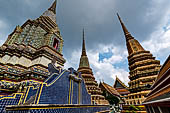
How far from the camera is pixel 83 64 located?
71.2 ft

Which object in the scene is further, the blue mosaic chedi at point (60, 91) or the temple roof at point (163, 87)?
the blue mosaic chedi at point (60, 91)

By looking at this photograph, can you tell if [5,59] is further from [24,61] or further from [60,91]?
[60,91]

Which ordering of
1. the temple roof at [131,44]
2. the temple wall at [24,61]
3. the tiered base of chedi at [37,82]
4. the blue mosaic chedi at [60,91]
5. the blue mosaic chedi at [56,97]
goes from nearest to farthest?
the blue mosaic chedi at [56,97] < the tiered base of chedi at [37,82] < the blue mosaic chedi at [60,91] < the temple wall at [24,61] < the temple roof at [131,44]

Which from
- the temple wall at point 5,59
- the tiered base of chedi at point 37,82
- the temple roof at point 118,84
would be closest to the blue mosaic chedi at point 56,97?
the tiered base of chedi at point 37,82

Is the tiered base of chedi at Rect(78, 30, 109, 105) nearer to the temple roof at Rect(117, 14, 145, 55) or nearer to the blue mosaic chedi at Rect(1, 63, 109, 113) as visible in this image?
the blue mosaic chedi at Rect(1, 63, 109, 113)

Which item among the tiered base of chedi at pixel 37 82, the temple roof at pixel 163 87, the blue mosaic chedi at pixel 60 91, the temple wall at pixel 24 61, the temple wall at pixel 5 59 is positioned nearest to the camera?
the temple roof at pixel 163 87

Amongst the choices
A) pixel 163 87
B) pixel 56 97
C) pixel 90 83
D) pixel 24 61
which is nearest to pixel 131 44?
pixel 90 83

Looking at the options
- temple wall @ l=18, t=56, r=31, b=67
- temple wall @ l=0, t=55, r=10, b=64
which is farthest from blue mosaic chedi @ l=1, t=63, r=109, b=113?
temple wall @ l=0, t=55, r=10, b=64

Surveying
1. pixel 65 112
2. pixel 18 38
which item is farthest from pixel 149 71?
pixel 18 38

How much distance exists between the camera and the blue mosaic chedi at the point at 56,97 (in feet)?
11.1

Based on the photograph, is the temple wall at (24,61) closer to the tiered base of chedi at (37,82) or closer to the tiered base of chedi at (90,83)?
the tiered base of chedi at (37,82)

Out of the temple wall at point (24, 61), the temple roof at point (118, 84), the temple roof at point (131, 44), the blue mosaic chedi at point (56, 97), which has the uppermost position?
the temple roof at point (131, 44)

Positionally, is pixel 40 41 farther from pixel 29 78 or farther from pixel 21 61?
pixel 29 78

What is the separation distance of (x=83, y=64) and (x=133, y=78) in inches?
466
